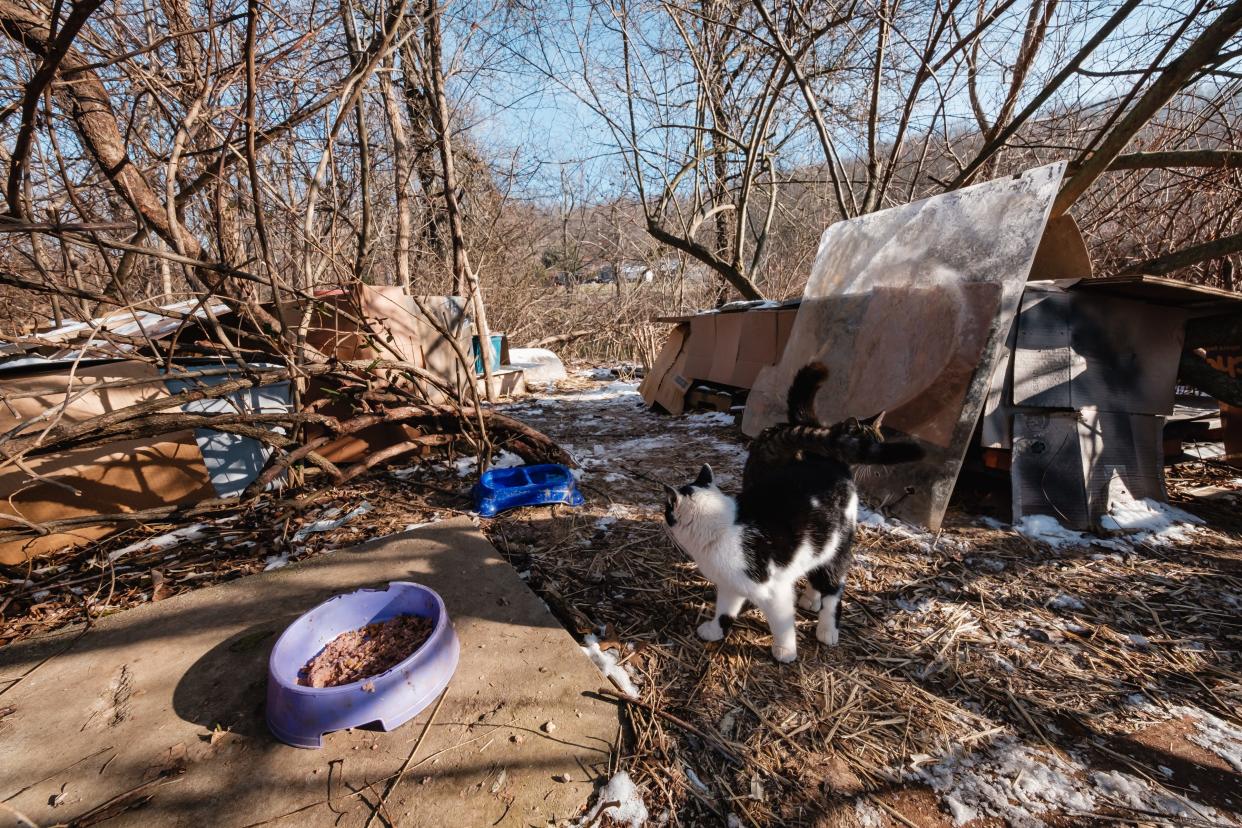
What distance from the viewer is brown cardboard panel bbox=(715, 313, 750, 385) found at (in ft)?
16.6

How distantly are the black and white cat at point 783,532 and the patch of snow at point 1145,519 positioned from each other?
1917mm

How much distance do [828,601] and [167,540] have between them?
3615 millimetres

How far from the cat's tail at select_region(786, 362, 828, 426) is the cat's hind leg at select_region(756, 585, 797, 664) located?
3.18 ft

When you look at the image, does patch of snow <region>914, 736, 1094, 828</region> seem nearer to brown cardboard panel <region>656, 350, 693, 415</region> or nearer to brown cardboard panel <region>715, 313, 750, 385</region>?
brown cardboard panel <region>715, 313, 750, 385</region>

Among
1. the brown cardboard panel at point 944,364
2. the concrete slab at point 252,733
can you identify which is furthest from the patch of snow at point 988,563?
the concrete slab at point 252,733

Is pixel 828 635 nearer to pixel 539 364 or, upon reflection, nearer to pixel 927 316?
pixel 927 316

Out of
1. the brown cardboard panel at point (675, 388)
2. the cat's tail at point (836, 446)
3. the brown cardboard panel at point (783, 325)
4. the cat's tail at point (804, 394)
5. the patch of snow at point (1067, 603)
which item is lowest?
the patch of snow at point (1067, 603)

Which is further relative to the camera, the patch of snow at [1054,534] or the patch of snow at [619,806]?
the patch of snow at [1054,534]

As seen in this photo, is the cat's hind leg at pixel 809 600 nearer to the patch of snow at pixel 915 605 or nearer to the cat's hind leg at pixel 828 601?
the cat's hind leg at pixel 828 601

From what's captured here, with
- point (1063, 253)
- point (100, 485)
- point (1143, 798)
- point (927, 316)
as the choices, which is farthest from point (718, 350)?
point (100, 485)

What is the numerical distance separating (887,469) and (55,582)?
4.71m

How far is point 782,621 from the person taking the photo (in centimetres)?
176

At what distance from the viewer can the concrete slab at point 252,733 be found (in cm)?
125

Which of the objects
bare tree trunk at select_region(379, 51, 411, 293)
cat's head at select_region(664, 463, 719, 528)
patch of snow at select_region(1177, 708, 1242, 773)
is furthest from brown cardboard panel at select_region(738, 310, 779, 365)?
bare tree trunk at select_region(379, 51, 411, 293)
